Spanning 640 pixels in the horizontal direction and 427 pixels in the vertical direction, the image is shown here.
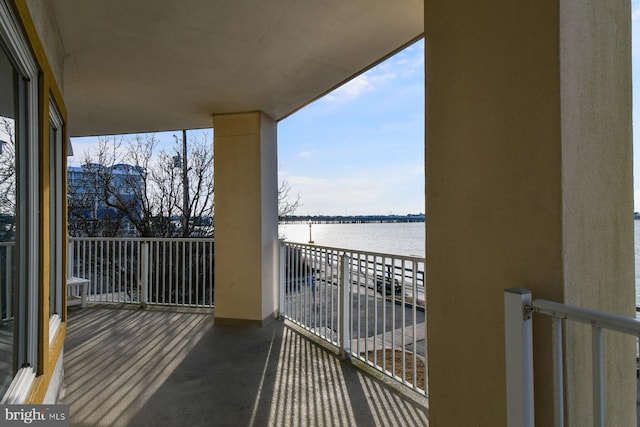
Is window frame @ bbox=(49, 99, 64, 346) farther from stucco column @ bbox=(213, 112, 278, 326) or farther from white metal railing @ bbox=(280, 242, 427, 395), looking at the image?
white metal railing @ bbox=(280, 242, 427, 395)

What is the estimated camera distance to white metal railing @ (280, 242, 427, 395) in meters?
2.86

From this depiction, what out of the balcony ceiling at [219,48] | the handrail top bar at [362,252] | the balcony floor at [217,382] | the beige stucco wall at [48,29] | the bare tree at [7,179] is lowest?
the balcony floor at [217,382]

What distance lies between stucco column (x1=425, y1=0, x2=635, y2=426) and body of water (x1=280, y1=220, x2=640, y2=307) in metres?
0.36

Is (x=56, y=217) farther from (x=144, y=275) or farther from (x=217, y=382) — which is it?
(x=144, y=275)

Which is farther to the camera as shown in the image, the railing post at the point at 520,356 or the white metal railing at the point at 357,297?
the white metal railing at the point at 357,297

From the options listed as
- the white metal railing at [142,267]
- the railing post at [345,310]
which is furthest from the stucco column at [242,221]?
the railing post at [345,310]

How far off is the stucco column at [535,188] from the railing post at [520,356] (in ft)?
0.27

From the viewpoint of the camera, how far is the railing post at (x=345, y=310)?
3.43 meters

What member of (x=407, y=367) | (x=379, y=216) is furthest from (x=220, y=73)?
(x=379, y=216)

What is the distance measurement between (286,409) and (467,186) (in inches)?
76.7

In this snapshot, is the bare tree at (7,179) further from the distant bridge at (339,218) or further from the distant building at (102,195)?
the distant bridge at (339,218)

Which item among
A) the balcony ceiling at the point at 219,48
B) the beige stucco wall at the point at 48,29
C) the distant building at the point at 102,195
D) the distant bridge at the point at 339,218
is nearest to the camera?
the beige stucco wall at the point at 48,29


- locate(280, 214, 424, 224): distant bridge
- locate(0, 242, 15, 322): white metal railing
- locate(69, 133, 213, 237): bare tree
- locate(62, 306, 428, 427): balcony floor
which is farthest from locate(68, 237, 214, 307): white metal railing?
locate(280, 214, 424, 224): distant bridge

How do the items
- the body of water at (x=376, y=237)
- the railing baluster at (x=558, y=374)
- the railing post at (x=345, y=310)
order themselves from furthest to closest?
the railing post at (x=345, y=310) → the body of water at (x=376, y=237) → the railing baluster at (x=558, y=374)
